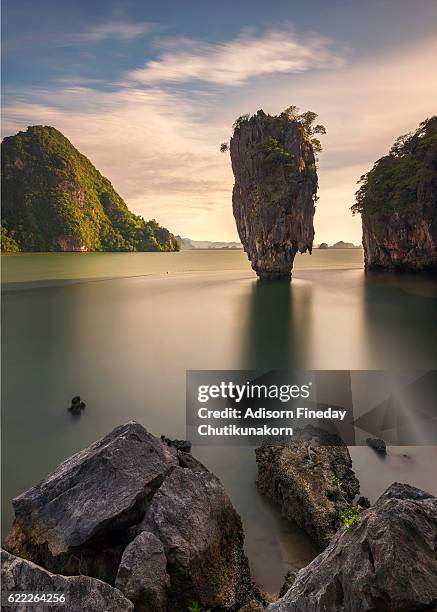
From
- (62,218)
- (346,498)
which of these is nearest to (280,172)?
(346,498)

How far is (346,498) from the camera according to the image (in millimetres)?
5078

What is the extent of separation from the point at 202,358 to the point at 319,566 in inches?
417

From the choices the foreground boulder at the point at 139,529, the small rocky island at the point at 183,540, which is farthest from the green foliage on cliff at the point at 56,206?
the small rocky island at the point at 183,540

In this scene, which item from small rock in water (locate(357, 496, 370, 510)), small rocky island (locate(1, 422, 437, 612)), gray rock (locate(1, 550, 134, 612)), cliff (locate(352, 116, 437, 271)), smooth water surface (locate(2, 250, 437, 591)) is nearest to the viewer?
small rocky island (locate(1, 422, 437, 612))

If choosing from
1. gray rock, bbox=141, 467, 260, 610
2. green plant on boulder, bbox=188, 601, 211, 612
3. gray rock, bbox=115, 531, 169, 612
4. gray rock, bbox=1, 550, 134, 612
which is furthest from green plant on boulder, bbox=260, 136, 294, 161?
gray rock, bbox=1, 550, 134, 612

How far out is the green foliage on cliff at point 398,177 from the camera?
32.5m

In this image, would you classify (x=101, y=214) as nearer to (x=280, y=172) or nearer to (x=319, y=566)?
(x=280, y=172)

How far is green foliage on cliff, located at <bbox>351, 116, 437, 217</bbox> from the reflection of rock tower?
27.8ft

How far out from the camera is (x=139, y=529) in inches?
154

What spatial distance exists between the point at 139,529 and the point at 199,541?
704 mm

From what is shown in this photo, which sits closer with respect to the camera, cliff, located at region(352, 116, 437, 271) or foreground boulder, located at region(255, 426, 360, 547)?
foreground boulder, located at region(255, 426, 360, 547)

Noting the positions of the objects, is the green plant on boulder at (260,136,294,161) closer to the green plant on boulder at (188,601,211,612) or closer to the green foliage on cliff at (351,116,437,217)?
the green foliage on cliff at (351,116,437,217)

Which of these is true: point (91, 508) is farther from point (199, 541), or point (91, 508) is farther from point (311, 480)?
point (311, 480)

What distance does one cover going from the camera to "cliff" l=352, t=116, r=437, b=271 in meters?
30.3
